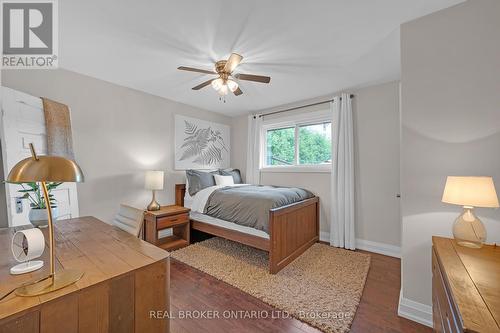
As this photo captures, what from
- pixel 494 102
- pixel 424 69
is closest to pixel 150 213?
pixel 424 69

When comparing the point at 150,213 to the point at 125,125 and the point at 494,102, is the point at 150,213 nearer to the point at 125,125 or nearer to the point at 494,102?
the point at 125,125

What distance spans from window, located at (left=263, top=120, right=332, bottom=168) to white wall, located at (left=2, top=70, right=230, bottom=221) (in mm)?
1911

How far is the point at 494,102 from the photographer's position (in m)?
1.38

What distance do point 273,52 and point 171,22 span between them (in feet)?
3.24

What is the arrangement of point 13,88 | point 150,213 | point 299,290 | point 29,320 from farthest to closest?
point 150,213, point 13,88, point 299,290, point 29,320

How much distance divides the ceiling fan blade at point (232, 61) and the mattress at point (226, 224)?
183 cm

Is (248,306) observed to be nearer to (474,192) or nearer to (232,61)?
(474,192)

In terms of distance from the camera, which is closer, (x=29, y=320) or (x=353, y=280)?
(x=29, y=320)

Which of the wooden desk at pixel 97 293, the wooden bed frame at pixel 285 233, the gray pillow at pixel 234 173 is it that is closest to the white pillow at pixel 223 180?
the gray pillow at pixel 234 173

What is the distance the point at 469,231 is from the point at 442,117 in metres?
0.83

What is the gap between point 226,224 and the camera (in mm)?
2799

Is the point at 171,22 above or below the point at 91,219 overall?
above

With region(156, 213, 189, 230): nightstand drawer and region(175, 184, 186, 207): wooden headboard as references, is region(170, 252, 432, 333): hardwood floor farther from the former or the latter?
region(175, 184, 186, 207): wooden headboard

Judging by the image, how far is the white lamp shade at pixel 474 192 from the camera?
119 cm
